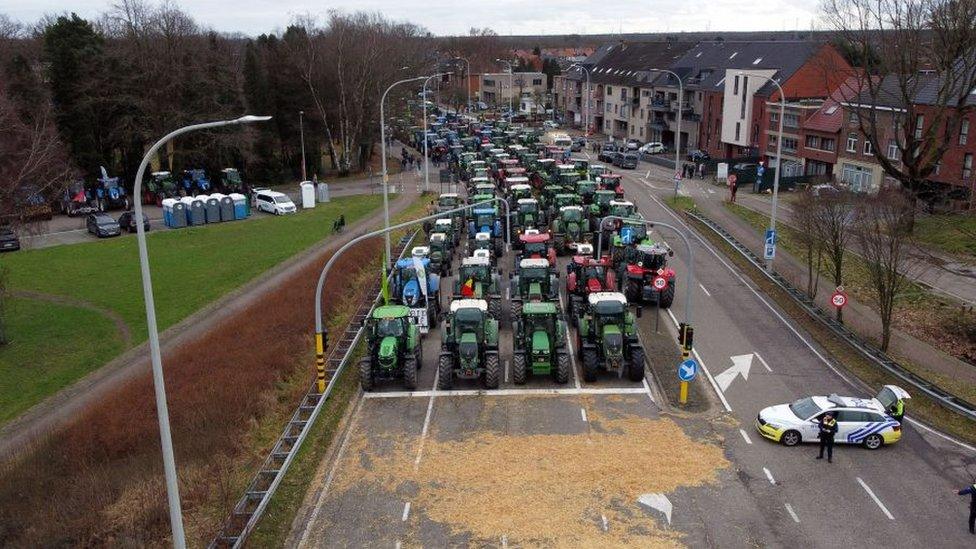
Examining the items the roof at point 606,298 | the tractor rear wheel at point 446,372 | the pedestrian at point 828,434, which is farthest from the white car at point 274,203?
the pedestrian at point 828,434

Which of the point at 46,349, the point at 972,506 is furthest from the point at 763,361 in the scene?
the point at 46,349

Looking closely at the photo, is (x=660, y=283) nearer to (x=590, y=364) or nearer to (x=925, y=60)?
(x=590, y=364)

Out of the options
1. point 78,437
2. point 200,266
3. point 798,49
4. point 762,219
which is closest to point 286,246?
point 200,266

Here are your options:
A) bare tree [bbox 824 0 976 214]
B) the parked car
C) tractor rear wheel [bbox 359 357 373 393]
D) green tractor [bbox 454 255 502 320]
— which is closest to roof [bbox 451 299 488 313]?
tractor rear wheel [bbox 359 357 373 393]

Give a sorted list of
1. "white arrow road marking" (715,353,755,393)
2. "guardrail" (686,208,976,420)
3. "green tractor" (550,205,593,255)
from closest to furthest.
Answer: "guardrail" (686,208,976,420) < "white arrow road marking" (715,353,755,393) < "green tractor" (550,205,593,255)

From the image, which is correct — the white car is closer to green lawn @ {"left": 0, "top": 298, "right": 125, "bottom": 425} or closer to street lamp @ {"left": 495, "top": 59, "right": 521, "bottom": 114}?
green lawn @ {"left": 0, "top": 298, "right": 125, "bottom": 425}
